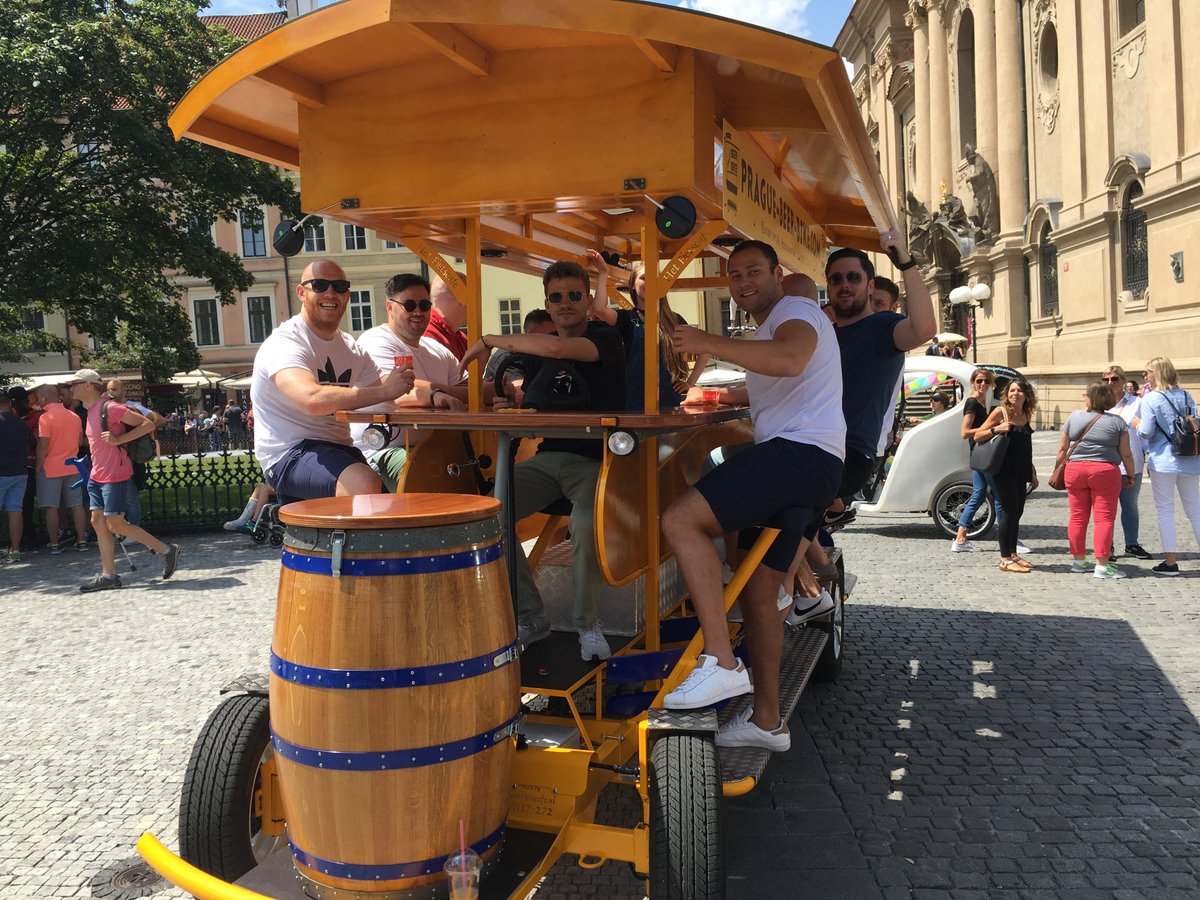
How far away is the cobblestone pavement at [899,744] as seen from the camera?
3.74 m

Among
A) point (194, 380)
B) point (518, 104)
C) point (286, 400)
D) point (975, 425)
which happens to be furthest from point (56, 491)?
point (194, 380)

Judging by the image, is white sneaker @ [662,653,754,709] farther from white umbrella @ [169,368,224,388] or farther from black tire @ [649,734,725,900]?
white umbrella @ [169,368,224,388]

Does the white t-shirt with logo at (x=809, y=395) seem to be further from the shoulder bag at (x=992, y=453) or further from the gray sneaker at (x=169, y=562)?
the gray sneaker at (x=169, y=562)

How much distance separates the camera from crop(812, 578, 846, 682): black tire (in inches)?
227

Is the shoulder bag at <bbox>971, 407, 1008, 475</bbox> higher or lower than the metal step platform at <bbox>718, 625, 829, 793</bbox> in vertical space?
higher

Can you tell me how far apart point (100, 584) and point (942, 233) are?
2822 centimetres

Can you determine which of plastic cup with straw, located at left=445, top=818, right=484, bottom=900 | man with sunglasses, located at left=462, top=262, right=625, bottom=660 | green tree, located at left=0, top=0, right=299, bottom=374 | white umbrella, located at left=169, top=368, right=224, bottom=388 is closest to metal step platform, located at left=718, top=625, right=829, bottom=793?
man with sunglasses, located at left=462, top=262, right=625, bottom=660

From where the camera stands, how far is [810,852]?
3854mm

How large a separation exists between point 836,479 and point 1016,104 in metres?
27.7

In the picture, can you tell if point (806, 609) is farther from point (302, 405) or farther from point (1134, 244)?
point (1134, 244)

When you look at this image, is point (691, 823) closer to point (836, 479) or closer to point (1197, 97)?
point (836, 479)

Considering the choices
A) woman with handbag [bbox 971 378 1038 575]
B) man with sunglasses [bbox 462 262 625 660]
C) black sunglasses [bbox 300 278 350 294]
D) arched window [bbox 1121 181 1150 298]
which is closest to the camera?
man with sunglasses [bbox 462 262 625 660]

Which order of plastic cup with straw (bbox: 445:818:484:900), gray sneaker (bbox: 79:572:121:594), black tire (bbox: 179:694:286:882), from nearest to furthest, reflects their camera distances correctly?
plastic cup with straw (bbox: 445:818:484:900)
black tire (bbox: 179:694:286:882)
gray sneaker (bbox: 79:572:121:594)

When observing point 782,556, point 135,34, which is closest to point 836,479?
point 782,556
